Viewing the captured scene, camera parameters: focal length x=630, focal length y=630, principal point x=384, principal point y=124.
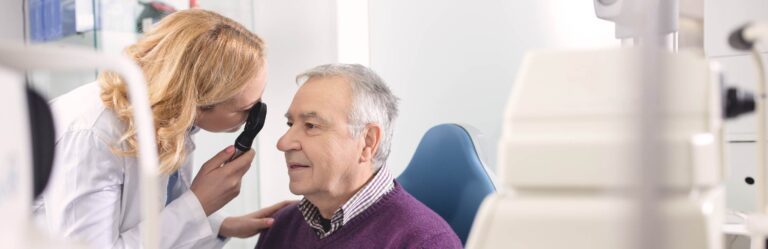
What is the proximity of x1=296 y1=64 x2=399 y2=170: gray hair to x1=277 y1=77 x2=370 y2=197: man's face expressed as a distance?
0.5 inches

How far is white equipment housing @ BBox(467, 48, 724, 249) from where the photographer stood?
1.18 feet

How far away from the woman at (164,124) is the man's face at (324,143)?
120 mm

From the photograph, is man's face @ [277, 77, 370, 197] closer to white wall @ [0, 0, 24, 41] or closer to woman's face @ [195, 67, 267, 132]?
woman's face @ [195, 67, 267, 132]

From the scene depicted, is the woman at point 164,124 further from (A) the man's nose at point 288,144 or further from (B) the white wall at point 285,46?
(B) the white wall at point 285,46

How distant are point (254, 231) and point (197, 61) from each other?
0.53 metres

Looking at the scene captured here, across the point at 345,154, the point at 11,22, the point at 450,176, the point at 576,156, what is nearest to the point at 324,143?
the point at 345,154

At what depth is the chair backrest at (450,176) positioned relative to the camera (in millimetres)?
1410

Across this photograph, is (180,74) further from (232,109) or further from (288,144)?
(288,144)

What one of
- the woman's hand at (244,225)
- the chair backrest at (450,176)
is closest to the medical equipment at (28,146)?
the chair backrest at (450,176)

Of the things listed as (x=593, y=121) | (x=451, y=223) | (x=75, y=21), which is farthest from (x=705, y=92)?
(x=75, y=21)

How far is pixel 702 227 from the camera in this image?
378mm

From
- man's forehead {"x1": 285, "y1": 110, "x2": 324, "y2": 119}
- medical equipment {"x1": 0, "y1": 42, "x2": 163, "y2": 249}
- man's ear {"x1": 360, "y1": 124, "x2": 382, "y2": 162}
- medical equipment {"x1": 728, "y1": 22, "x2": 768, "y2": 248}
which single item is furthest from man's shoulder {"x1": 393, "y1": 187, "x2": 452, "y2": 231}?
medical equipment {"x1": 0, "y1": 42, "x2": 163, "y2": 249}

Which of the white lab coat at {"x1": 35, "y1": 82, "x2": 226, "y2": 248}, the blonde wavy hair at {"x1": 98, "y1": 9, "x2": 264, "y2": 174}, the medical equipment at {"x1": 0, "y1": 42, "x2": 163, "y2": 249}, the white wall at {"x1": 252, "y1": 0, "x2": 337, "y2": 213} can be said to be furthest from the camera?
the white wall at {"x1": 252, "y1": 0, "x2": 337, "y2": 213}

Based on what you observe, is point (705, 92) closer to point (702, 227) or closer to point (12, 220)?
point (702, 227)
